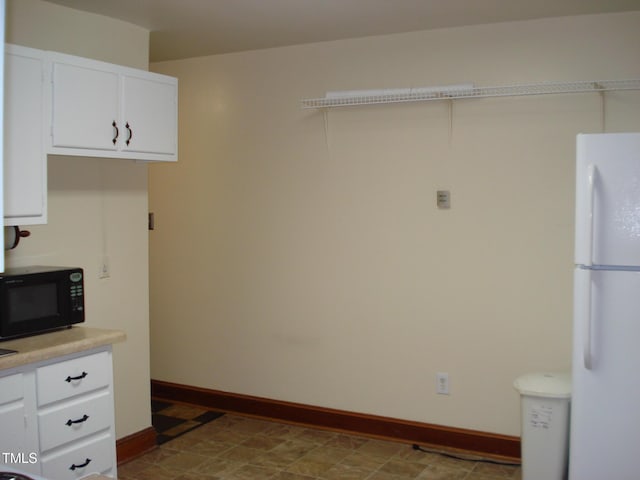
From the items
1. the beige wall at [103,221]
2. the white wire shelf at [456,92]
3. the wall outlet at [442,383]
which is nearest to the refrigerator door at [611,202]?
the white wire shelf at [456,92]

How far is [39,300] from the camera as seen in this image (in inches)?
115

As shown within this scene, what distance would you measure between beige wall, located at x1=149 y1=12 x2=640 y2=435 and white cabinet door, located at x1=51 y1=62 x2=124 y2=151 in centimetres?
133

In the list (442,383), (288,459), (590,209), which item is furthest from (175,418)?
(590,209)

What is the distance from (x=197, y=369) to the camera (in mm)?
4789

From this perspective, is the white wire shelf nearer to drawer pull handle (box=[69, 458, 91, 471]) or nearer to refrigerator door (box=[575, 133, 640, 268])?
refrigerator door (box=[575, 133, 640, 268])

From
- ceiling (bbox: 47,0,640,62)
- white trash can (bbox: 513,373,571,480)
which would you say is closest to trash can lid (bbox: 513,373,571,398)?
white trash can (bbox: 513,373,571,480)

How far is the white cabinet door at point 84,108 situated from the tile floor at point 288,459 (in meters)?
1.78

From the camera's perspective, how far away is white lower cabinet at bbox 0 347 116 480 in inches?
99.2

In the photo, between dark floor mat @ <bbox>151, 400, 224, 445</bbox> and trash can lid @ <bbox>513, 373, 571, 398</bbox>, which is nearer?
trash can lid @ <bbox>513, 373, 571, 398</bbox>

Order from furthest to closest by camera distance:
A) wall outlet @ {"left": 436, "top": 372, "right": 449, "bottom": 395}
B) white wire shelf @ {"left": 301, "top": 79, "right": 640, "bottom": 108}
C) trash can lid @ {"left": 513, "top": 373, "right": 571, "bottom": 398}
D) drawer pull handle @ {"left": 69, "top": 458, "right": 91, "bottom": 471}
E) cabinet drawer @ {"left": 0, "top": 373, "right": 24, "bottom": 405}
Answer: wall outlet @ {"left": 436, "top": 372, "right": 449, "bottom": 395}
white wire shelf @ {"left": 301, "top": 79, "right": 640, "bottom": 108}
trash can lid @ {"left": 513, "top": 373, "right": 571, "bottom": 398}
drawer pull handle @ {"left": 69, "top": 458, "right": 91, "bottom": 471}
cabinet drawer @ {"left": 0, "top": 373, "right": 24, "bottom": 405}

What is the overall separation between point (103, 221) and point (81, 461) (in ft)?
4.43

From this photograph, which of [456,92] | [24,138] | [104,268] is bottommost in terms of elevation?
[104,268]

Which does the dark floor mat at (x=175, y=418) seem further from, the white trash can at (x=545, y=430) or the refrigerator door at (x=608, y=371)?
the refrigerator door at (x=608, y=371)

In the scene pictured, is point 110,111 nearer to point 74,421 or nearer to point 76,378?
point 76,378
